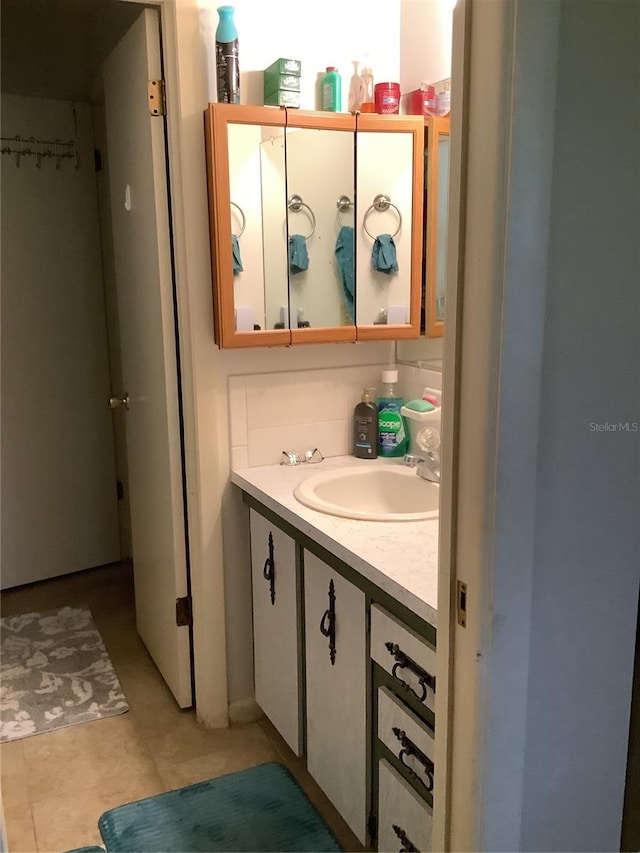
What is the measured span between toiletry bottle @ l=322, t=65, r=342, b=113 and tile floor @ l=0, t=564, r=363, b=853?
1818 mm

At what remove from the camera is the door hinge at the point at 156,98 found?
1.95m

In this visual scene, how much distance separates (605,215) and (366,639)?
1.00 m

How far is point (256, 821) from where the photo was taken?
186 cm

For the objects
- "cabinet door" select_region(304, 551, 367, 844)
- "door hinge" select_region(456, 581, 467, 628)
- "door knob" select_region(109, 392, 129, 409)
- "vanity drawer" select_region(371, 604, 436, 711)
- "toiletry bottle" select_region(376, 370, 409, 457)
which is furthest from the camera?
"door knob" select_region(109, 392, 129, 409)

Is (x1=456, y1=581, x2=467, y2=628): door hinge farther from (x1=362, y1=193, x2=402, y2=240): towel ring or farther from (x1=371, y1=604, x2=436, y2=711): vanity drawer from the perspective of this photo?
(x1=362, y1=193, x2=402, y2=240): towel ring

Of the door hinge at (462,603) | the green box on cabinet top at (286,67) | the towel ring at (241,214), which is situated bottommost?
the door hinge at (462,603)

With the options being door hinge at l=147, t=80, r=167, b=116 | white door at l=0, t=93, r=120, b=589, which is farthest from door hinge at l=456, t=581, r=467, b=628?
white door at l=0, t=93, r=120, b=589

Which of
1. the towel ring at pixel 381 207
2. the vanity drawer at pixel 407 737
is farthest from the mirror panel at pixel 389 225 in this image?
the vanity drawer at pixel 407 737

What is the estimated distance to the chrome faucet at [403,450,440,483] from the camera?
76.1 inches

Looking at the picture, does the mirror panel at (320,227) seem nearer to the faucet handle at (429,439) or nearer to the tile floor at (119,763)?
the faucet handle at (429,439)

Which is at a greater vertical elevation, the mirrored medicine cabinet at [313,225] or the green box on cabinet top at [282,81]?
the green box on cabinet top at [282,81]

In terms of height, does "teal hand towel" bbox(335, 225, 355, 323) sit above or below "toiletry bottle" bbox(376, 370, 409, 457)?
above

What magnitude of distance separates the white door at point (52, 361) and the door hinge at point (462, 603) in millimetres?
A: 2651

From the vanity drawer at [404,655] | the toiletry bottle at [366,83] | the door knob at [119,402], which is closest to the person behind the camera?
the vanity drawer at [404,655]
